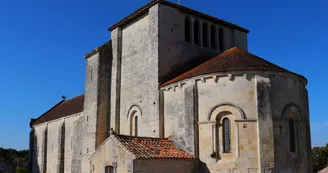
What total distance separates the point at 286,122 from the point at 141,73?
8636mm

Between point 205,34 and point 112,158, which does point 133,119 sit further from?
point 205,34

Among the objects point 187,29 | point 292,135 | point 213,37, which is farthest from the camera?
point 213,37

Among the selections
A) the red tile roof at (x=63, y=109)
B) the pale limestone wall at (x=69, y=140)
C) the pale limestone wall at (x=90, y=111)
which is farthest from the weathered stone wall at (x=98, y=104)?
the red tile roof at (x=63, y=109)

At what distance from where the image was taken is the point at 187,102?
1667 centimetres

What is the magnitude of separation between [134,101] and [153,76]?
7.35 feet

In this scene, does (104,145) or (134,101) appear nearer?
(104,145)

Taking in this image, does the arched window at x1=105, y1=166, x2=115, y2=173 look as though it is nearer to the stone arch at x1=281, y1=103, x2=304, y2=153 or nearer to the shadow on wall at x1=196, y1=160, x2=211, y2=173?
the shadow on wall at x1=196, y1=160, x2=211, y2=173

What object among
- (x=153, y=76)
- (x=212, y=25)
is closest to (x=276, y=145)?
(x=153, y=76)

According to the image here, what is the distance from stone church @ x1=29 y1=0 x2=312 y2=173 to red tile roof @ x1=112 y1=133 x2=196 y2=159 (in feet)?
0.17

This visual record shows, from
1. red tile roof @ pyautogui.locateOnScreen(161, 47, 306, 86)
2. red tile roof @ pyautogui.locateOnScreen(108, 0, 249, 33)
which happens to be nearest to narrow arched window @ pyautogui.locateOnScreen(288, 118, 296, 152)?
red tile roof @ pyautogui.locateOnScreen(161, 47, 306, 86)

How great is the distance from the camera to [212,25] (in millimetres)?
22047

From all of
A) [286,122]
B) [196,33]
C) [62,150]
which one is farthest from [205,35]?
[62,150]

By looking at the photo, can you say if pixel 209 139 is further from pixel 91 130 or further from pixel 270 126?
pixel 91 130

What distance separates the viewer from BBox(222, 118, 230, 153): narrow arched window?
50.7 ft
